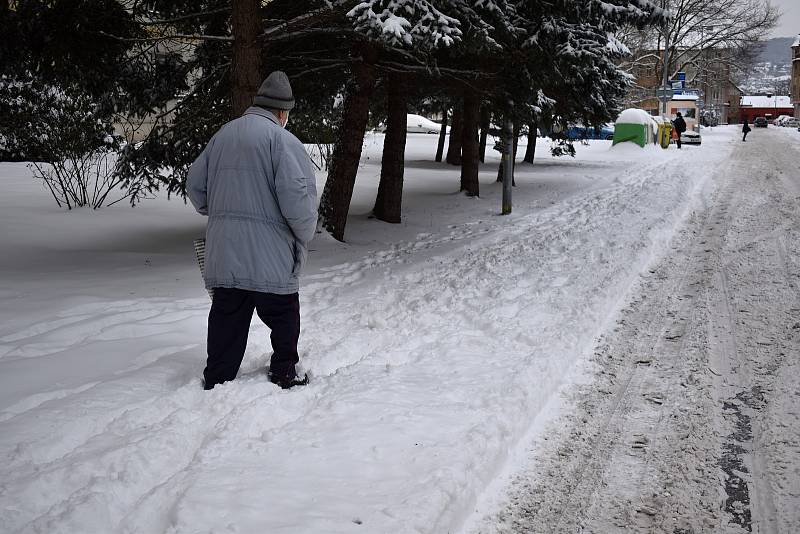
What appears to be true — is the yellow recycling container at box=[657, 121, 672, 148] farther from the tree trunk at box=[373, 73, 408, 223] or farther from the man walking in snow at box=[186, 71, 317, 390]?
the man walking in snow at box=[186, 71, 317, 390]

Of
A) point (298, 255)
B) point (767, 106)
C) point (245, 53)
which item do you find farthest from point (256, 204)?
point (767, 106)

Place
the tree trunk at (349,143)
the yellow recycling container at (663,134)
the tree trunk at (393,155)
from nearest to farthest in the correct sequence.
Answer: the tree trunk at (349,143)
the tree trunk at (393,155)
the yellow recycling container at (663,134)

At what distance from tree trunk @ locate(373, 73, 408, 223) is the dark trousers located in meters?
8.22

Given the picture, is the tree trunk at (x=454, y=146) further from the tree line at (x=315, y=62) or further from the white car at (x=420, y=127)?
the white car at (x=420, y=127)

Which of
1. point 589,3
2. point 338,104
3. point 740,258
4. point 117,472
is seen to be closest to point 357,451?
point 117,472

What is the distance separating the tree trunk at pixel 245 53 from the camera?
25.2 feet

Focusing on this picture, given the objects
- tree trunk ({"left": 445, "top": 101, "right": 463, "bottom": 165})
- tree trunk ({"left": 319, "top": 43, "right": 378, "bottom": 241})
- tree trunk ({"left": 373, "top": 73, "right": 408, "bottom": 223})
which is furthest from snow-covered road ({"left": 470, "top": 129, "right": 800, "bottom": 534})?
tree trunk ({"left": 445, "top": 101, "right": 463, "bottom": 165})

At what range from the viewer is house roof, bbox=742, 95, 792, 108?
13500 cm

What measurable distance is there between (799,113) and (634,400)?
140985 millimetres

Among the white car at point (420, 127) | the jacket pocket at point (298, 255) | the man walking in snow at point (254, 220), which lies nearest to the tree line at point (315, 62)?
the man walking in snow at point (254, 220)

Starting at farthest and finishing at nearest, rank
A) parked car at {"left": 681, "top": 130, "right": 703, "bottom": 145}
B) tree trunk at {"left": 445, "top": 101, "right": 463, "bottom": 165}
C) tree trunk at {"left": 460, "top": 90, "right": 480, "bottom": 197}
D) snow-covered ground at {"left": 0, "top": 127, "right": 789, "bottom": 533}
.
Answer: parked car at {"left": 681, "top": 130, "right": 703, "bottom": 145} → tree trunk at {"left": 445, "top": 101, "right": 463, "bottom": 165} → tree trunk at {"left": 460, "top": 90, "right": 480, "bottom": 197} → snow-covered ground at {"left": 0, "top": 127, "right": 789, "bottom": 533}

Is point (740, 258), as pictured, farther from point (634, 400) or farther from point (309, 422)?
point (309, 422)

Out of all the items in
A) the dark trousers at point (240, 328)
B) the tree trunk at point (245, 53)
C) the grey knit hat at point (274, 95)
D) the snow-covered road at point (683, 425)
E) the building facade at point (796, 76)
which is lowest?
the snow-covered road at point (683, 425)

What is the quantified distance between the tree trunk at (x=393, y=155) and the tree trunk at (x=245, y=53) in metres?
4.58
